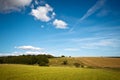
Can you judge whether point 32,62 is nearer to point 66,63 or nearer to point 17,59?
point 17,59

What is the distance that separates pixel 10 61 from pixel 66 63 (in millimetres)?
48147

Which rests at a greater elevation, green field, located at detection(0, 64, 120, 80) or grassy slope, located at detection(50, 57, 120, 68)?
grassy slope, located at detection(50, 57, 120, 68)

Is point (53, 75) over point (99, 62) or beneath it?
beneath

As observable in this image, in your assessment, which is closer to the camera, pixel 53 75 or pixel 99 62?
pixel 53 75

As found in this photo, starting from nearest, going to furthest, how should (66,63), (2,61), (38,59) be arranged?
(66,63) → (38,59) → (2,61)

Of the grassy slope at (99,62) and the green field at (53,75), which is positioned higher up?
the grassy slope at (99,62)

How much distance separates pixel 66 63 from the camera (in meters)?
94.6

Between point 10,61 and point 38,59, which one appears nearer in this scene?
point 38,59

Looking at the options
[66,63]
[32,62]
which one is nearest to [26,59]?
[32,62]

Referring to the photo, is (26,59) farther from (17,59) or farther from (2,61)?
(2,61)

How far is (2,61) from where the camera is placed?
116062 mm

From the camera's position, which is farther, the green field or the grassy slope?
the grassy slope

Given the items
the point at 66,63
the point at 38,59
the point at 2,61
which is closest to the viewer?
the point at 66,63

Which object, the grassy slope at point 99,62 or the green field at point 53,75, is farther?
the grassy slope at point 99,62
